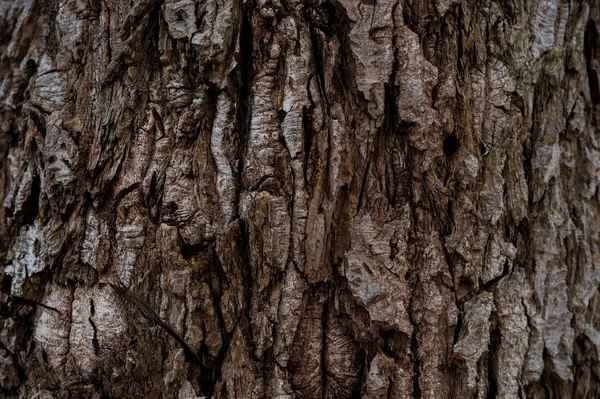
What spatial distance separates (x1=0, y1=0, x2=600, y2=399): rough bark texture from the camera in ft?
4.55

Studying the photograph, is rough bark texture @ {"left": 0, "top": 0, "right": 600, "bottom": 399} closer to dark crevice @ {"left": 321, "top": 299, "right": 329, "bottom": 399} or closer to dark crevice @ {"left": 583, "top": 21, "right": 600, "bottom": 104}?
dark crevice @ {"left": 321, "top": 299, "right": 329, "bottom": 399}

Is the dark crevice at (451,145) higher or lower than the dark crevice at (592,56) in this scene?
lower

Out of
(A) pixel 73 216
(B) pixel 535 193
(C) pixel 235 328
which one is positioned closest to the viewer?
(C) pixel 235 328

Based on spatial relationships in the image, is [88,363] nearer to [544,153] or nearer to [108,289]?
[108,289]

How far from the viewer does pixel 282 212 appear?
4.53 ft

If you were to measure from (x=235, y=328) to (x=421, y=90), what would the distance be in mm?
744

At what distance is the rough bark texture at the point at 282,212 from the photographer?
4.55ft

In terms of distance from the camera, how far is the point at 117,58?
4.81ft

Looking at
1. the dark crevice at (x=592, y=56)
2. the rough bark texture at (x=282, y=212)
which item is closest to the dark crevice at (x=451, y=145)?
the rough bark texture at (x=282, y=212)

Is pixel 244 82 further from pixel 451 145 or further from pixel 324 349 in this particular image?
pixel 324 349

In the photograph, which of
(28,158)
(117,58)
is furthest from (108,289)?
(117,58)

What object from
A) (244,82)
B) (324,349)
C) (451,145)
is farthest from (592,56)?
(324,349)

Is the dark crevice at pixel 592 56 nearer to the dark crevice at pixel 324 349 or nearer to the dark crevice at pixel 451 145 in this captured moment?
the dark crevice at pixel 451 145

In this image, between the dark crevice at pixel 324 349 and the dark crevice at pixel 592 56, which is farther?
the dark crevice at pixel 592 56
